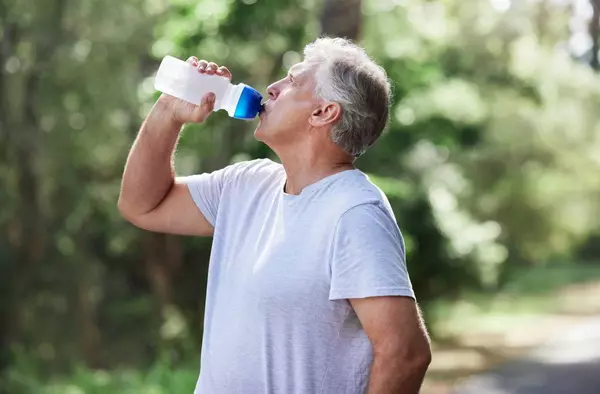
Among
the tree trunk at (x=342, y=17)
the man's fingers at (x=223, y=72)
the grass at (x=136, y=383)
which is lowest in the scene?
the grass at (x=136, y=383)

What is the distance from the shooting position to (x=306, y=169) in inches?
84.7

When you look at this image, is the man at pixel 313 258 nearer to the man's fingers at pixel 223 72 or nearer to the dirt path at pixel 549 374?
the man's fingers at pixel 223 72

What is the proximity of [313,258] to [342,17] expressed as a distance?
18.8 feet

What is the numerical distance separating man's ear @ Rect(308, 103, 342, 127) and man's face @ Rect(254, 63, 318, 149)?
13 mm

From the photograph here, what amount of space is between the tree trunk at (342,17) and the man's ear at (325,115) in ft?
17.9

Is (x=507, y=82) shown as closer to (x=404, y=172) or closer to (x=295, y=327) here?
(x=404, y=172)

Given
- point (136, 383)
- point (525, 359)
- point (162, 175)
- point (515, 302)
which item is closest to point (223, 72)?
point (162, 175)

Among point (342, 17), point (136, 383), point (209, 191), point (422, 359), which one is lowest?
point (136, 383)

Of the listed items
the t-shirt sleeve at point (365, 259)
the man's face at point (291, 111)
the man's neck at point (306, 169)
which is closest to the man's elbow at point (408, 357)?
the t-shirt sleeve at point (365, 259)

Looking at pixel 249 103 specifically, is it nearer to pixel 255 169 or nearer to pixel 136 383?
pixel 255 169

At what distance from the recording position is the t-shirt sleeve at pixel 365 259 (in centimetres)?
191

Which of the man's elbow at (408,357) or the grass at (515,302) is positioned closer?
the man's elbow at (408,357)

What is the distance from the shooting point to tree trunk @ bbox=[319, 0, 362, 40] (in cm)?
751

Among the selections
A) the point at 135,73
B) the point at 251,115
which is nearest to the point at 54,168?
the point at 135,73
